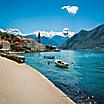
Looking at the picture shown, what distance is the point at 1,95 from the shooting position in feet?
58.6

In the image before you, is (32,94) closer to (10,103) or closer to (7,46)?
(10,103)

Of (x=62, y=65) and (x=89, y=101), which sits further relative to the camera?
(x=62, y=65)

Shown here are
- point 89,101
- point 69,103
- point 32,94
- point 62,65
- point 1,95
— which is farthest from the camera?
point 62,65

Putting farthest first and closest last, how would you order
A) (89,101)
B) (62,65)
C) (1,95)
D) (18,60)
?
(62,65)
(18,60)
(89,101)
(1,95)

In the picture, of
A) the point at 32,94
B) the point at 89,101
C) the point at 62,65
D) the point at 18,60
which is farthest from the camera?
the point at 62,65

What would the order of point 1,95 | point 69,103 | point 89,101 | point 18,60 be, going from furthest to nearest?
point 18,60 → point 89,101 → point 1,95 → point 69,103

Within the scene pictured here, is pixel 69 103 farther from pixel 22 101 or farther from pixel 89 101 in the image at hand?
pixel 89 101

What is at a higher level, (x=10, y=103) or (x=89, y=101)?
(x=10, y=103)

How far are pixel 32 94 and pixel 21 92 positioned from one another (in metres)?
1.16

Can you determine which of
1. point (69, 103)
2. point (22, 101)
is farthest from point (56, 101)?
point (22, 101)

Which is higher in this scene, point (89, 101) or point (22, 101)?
point (22, 101)

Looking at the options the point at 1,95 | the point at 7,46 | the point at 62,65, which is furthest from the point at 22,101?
the point at 7,46

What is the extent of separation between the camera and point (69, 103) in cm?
1673

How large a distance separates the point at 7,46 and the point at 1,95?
18536 centimetres
